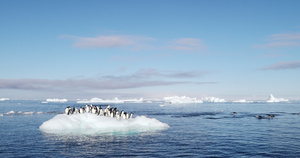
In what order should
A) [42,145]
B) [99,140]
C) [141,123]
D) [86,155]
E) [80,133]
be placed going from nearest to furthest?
1. [86,155]
2. [42,145]
3. [99,140]
4. [80,133]
5. [141,123]

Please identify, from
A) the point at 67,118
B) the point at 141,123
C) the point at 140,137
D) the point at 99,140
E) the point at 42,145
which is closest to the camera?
the point at 42,145

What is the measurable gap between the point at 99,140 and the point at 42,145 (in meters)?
4.96

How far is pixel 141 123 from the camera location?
32.0 m

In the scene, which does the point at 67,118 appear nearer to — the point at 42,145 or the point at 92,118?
the point at 92,118

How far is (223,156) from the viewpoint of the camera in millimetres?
17984

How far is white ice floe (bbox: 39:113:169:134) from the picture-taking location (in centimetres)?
2873

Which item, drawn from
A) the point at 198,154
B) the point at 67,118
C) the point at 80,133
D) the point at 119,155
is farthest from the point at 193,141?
the point at 67,118

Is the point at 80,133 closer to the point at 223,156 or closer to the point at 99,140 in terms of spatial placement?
the point at 99,140

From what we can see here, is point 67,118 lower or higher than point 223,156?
higher

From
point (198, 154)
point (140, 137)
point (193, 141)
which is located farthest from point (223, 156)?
point (140, 137)

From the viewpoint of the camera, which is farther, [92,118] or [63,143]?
[92,118]

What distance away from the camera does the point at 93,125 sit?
30203 millimetres

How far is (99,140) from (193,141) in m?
8.88

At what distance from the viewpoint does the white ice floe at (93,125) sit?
94.3 feet
